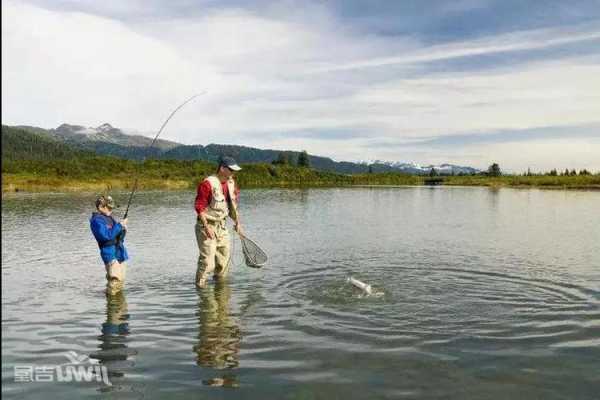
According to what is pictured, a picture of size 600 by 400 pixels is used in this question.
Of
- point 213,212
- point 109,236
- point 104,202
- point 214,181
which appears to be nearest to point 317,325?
point 213,212

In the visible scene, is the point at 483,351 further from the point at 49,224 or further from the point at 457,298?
the point at 49,224

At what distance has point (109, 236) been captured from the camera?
11.2m

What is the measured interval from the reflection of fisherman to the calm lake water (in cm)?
62

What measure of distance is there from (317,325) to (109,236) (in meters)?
5.10

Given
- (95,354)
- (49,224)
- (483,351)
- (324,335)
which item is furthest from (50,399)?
(49,224)

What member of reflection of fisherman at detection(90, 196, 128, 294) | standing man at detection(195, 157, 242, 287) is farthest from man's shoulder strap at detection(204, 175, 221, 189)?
reflection of fisherman at detection(90, 196, 128, 294)

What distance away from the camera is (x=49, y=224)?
28766 millimetres

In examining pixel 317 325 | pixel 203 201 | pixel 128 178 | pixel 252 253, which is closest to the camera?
pixel 317 325

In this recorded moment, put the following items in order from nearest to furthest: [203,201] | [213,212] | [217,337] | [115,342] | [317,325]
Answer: [115,342] → [217,337] → [317,325] → [203,201] → [213,212]

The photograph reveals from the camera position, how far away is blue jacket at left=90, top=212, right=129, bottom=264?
11102mm

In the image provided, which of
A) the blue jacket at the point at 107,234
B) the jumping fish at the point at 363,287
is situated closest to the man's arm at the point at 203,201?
the blue jacket at the point at 107,234

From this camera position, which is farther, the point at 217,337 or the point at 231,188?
the point at 231,188

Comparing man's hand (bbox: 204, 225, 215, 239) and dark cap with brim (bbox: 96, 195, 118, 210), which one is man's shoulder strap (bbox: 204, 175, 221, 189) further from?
dark cap with brim (bbox: 96, 195, 118, 210)

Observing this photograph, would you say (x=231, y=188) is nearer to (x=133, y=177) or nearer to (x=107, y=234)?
(x=107, y=234)
